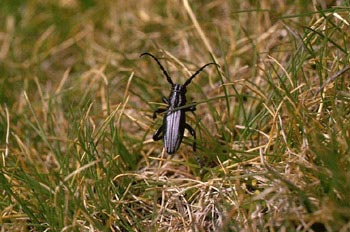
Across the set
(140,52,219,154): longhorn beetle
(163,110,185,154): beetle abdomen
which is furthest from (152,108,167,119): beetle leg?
(163,110,185,154): beetle abdomen

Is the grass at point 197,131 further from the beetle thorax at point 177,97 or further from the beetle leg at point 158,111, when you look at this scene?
the beetle thorax at point 177,97

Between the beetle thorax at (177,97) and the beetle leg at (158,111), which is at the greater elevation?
the beetle thorax at (177,97)

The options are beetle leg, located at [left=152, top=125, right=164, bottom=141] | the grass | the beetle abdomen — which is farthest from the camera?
beetle leg, located at [left=152, top=125, right=164, bottom=141]

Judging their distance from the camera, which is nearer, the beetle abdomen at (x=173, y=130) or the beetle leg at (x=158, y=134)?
the beetle abdomen at (x=173, y=130)

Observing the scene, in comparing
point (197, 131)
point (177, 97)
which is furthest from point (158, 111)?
point (197, 131)

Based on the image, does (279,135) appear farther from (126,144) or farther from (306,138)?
(126,144)

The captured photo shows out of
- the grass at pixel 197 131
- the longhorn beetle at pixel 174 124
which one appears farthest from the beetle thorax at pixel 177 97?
the grass at pixel 197 131

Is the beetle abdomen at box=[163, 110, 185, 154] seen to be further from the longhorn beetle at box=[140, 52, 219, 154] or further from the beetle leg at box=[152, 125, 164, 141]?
the beetle leg at box=[152, 125, 164, 141]

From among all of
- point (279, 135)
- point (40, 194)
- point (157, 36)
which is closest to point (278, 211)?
point (279, 135)
